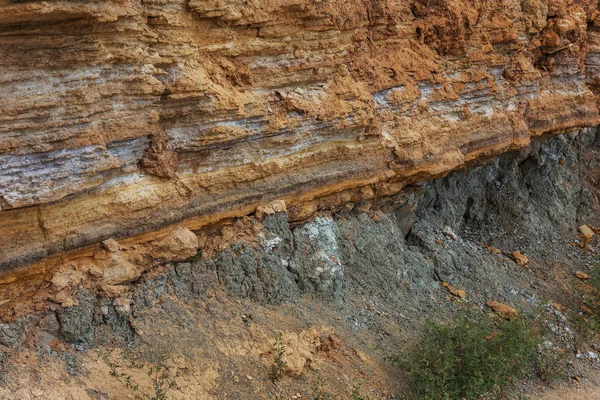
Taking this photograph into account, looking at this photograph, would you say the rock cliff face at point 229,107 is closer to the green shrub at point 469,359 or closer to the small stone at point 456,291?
the small stone at point 456,291

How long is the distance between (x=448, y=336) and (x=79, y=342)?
448 cm

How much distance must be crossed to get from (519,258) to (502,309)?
210 cm

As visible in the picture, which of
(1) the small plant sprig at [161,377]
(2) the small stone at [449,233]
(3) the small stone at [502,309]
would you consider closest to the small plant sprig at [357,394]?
(1) the small plant sprig at [161,377]

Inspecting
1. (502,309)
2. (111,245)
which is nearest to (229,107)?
(111,245)

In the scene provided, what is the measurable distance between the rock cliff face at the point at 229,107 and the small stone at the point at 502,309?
7.40ft

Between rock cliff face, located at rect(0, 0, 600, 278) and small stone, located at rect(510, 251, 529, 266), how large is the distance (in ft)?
7.42

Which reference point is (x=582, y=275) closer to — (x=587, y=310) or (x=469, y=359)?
(x=587, y=310)

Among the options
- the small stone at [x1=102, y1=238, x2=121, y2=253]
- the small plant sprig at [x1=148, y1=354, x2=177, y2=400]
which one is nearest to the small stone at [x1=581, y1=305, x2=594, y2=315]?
the small plant sprig at [x1=148, y1=354, x2=177, y2=400]

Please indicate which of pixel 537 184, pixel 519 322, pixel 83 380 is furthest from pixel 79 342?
pixel 537 184

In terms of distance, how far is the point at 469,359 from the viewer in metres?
7.46

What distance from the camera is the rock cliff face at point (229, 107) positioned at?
5172mm

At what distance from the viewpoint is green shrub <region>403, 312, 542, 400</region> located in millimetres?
7191

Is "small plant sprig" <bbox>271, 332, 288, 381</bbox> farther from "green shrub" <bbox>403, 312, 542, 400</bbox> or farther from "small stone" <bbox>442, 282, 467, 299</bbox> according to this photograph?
"small stone" <bbox>442, 282, 467, 299</bbox>

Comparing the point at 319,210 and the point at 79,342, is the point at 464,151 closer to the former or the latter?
the point at 319,210
